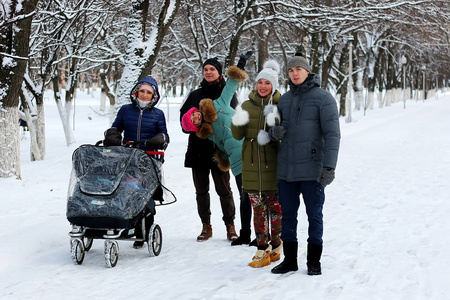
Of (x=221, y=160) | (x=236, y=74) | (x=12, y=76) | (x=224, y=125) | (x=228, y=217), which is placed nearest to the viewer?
(x=236, y=74)

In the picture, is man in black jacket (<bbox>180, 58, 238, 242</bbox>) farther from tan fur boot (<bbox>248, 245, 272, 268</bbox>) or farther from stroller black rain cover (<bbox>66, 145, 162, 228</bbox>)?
tan fur boot (<bbox>248, 245, 272, 268</bbox>)

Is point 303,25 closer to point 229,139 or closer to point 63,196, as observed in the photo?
point 63,196

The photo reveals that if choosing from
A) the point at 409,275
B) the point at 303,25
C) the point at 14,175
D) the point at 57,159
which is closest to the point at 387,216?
the point at 409,275

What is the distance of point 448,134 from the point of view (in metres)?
20.3

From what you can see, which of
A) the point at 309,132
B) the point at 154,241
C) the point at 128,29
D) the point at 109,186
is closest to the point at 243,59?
the point at 309,132

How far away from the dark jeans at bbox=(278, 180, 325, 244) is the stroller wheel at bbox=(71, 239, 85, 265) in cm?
200

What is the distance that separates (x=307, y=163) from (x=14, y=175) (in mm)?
7090

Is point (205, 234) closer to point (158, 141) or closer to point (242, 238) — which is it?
point (242, 238)

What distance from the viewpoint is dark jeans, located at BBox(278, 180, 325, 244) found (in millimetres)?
4957

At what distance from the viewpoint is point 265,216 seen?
557 centimetres

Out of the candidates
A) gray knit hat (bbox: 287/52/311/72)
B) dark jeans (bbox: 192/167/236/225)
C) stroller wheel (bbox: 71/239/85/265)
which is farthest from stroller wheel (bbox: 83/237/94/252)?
gray knit hat (bbox: 287/52/311/72)

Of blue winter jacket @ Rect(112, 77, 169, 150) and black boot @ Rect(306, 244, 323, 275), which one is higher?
blue winter jacket @ Rect(112, 77, 169, 150)

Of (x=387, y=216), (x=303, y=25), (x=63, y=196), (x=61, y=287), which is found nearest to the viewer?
(x=61, y=287)

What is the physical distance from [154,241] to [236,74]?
1.95 m
